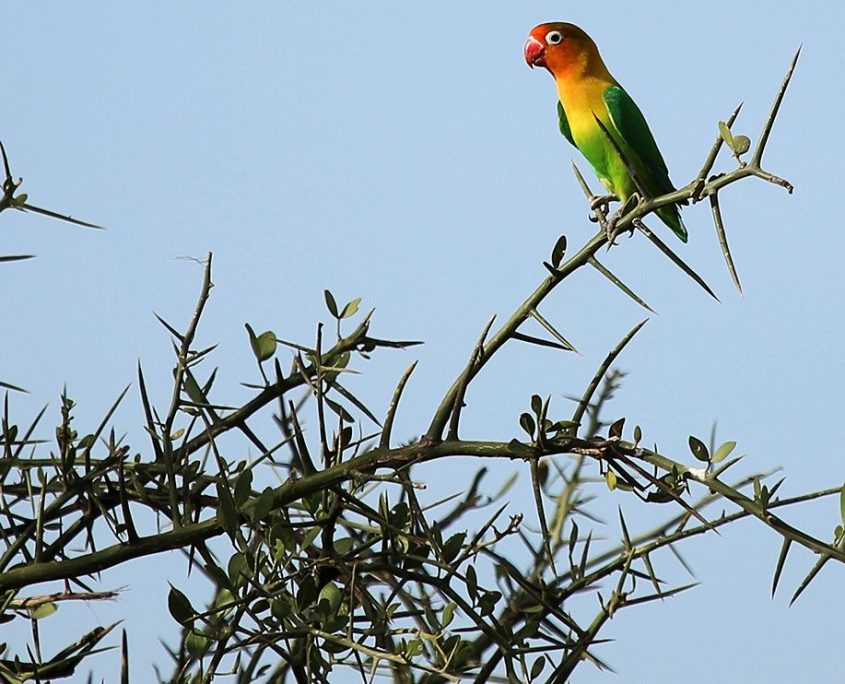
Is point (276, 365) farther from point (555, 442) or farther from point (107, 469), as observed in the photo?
point (555, 442)

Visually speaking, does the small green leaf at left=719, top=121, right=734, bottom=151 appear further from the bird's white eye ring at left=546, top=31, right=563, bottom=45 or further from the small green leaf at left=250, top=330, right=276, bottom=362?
the bird's white eye ring at left=546, top=31, right=563, bottom=45

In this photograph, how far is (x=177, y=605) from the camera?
100 cm

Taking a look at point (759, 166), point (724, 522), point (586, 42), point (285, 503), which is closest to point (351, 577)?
point (285, 503)

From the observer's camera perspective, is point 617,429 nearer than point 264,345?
Yes

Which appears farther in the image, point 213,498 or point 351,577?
point 213,498

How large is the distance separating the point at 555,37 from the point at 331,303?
255 centimetres

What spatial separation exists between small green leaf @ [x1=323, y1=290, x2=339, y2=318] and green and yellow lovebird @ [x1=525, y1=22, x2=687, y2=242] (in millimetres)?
1830

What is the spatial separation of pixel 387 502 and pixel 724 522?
34 cm

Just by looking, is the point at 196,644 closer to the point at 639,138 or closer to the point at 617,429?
the point at 617,429

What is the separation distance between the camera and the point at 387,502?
45.2 inches

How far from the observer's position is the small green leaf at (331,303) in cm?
122

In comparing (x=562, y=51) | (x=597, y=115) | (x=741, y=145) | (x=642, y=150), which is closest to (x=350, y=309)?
Answer: (x=741, y=145)

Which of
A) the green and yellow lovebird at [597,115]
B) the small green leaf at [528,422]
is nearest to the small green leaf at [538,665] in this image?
the small green leaf at [528,422]

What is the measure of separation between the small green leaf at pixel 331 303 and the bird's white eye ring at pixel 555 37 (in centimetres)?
254
